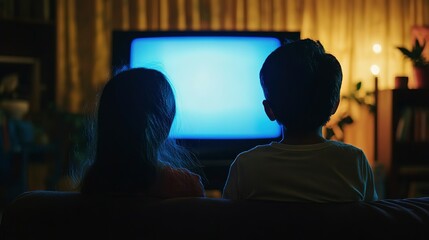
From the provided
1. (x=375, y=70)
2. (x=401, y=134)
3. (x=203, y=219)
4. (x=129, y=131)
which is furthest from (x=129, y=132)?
(x=375, y=70)

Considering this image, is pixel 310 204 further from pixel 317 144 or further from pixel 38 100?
pixel 38 100

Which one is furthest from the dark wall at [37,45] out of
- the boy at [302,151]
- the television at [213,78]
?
the boy at [302,151]

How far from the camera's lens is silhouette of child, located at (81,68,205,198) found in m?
0.87

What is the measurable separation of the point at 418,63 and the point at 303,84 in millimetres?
2002

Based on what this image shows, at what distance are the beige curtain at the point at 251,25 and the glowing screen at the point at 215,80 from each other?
3.67ft

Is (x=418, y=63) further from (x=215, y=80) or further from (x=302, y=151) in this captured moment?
(x=302, y=151)

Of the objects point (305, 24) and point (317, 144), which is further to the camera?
point (305, 24)

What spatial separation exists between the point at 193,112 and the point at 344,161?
1.11 meters

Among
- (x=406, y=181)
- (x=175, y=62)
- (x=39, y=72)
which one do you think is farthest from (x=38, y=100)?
(x=406, y=181)

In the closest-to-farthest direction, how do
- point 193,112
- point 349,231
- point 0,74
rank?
point 349,231 → point 193,112 → point 0,74

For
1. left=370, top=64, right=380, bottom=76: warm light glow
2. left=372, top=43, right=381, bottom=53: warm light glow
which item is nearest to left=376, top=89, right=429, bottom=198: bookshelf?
left=370, top=64, right=380, bottom=76: warm light glow

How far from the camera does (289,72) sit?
912 mm

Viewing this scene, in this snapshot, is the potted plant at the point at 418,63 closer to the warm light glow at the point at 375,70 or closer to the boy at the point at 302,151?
the warm light glow at the point at 375,70

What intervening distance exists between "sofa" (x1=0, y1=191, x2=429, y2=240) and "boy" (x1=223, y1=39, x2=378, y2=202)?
0.50ft
